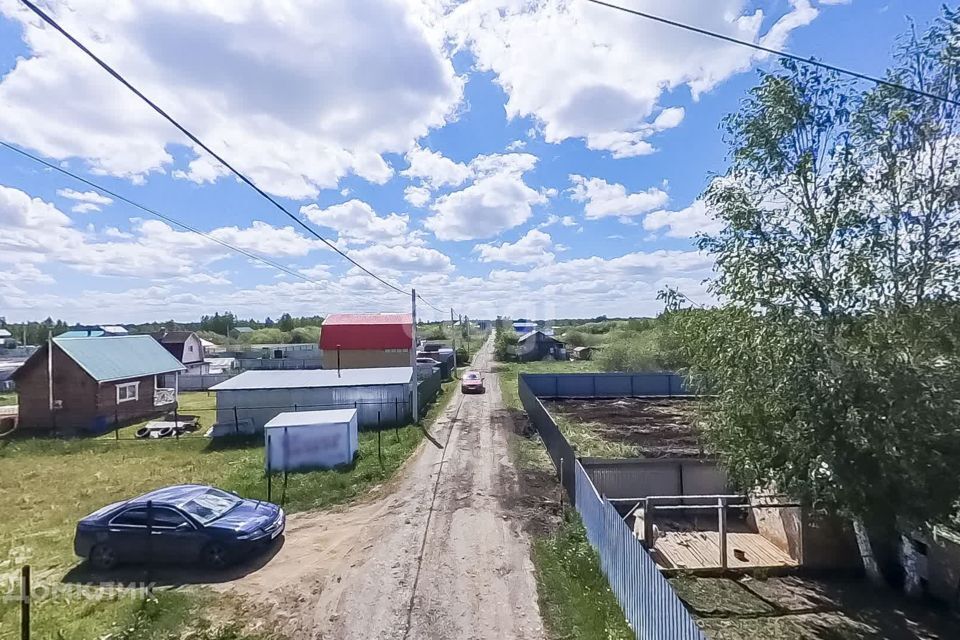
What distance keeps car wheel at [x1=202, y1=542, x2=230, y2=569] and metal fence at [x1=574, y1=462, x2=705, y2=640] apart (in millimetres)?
6541

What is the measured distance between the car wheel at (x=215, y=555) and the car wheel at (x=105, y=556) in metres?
1.67

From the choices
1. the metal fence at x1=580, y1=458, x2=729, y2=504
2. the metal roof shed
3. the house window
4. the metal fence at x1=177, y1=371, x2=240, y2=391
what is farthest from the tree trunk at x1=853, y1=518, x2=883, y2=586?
the metal fence at x1=177, y1=371, x2=240, y2=391

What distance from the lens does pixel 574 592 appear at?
8.45 m

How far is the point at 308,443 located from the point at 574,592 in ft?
31.8

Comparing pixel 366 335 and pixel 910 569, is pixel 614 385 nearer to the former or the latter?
pixel 366 335

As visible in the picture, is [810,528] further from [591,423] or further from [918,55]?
[591,423]

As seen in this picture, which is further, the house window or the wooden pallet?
the house window

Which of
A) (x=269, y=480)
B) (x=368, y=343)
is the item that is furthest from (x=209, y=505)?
(x=368, y=343)

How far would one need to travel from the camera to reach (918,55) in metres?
8.02

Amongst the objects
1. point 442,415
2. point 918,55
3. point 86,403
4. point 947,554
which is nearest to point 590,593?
point 947,554

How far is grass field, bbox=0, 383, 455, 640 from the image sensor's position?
25.7 feet

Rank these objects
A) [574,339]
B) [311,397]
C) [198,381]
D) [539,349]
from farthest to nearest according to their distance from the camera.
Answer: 1. [574,339]
2. [539,349]
3. [198,381]
4. [311,397]

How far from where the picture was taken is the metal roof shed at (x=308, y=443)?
1536 centimetres

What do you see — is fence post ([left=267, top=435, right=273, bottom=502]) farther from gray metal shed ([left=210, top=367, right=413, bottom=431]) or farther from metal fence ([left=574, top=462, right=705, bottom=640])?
metal fence ([left=574, top=462, right=705, bottom=640])
